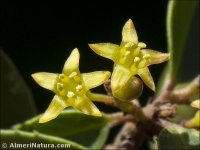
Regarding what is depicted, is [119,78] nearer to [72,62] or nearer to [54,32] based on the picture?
[72,62]

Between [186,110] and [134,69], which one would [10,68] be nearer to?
[134,69]

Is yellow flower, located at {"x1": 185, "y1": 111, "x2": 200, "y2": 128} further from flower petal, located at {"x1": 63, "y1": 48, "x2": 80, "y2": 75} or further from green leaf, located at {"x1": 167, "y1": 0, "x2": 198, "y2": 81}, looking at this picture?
flower petal, located at {"x1": 63, "y1": 48, "x2": 80, "y2": 75}

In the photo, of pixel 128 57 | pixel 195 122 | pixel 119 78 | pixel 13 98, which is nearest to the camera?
pixel 119 78

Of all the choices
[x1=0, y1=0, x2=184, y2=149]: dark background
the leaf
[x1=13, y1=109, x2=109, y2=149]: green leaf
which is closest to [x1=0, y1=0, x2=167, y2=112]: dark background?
[x1=0, y1=0, x2=184, y2=149]: dark background

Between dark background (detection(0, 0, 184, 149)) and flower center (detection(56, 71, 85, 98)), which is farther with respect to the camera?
dark background (detection(0, 0, 184, 149))

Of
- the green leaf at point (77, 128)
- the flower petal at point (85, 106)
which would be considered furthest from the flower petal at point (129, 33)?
the green leaf at point (77, 128)

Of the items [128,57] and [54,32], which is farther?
[54,32]

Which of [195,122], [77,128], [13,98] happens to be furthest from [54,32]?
[195,122]
